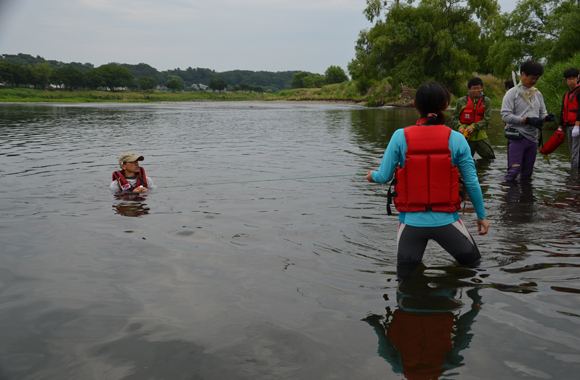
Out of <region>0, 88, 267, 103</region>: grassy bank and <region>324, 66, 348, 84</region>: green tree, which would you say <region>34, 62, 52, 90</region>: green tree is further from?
<region>324, 66, 348, 84</region>: green tree

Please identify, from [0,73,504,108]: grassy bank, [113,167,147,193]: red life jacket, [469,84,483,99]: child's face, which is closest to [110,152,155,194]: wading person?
[113,167,147,193]: red life jacket

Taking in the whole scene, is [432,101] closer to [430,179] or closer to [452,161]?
[452,161]

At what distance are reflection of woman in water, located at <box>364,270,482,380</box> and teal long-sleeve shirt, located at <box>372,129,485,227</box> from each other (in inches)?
28.4

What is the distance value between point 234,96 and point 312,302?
170 m

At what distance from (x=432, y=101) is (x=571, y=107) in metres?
7.48

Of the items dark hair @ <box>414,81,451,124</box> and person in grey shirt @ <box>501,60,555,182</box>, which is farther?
person in grey shirt @ <box>501,60,555,182</box>

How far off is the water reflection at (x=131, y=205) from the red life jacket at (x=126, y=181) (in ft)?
0.40

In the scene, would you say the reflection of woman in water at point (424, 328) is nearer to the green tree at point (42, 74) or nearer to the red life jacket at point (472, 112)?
the red life jacket at point (472, 112)

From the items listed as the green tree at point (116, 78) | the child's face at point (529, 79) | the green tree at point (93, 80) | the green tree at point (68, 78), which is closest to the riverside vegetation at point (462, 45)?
the child's face at point (529, 79)

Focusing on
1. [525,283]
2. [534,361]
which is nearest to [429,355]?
[534,361]

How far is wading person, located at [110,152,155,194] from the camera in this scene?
9039 mm

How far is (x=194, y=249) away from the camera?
19.5 ft

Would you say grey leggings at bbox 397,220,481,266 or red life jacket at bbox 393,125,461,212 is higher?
red life jacket at bbox 393,125,461,212

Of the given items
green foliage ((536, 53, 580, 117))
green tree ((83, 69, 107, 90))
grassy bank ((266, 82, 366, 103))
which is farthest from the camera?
green tree ((83, 69, 107, 90))
